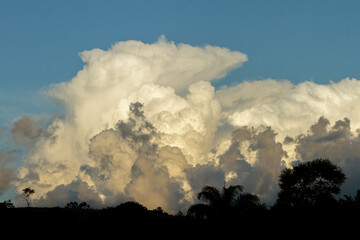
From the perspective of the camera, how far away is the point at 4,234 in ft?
133

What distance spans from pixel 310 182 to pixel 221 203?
35.7 metres

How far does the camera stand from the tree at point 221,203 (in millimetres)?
45656

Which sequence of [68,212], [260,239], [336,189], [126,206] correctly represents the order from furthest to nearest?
[336,189]
[68,212]
[126,206]
[260,239]

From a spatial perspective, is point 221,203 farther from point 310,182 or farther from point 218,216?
point 310,182

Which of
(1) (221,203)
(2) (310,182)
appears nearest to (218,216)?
(1) (221,203)

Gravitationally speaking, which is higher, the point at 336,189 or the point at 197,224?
the point at 336,189

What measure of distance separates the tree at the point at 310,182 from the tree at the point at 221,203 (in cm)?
2942

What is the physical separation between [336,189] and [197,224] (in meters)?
40.3

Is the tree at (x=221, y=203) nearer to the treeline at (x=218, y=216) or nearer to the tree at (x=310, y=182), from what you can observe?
the treeline at (x=218, y=216)

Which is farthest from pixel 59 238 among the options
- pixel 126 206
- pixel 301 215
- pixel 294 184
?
pixel 294 184

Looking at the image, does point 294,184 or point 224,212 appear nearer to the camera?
point 224,212

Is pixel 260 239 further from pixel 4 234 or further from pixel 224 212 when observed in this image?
pixel 4 234

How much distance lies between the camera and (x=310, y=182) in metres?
76.8

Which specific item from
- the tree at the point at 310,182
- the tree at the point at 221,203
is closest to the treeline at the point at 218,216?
the tree at the point at 221,203
